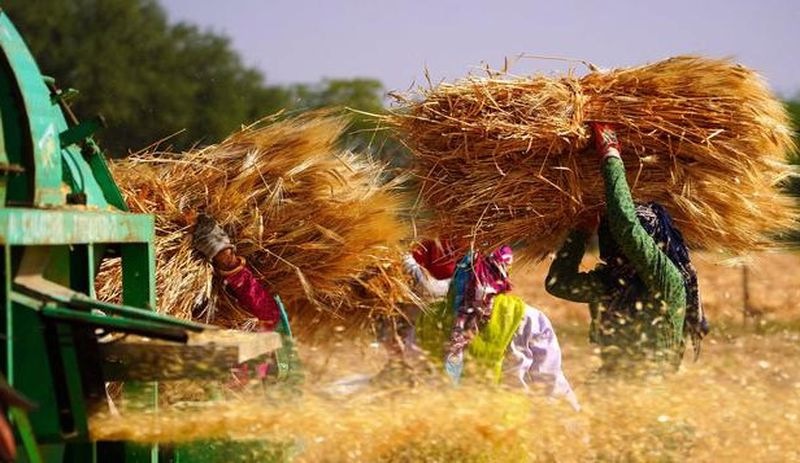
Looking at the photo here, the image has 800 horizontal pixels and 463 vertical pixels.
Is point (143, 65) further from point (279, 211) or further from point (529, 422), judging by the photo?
point (529, 422)

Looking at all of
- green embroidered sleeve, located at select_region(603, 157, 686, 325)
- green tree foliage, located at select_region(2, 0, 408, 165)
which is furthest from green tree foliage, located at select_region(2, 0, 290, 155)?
green embroidered sleeve, located at select_region(603, 157, 686, 325)

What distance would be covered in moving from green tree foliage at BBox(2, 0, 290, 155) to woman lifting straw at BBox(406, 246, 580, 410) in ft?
67.4

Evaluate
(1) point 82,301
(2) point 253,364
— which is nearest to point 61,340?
(1) point 82,301

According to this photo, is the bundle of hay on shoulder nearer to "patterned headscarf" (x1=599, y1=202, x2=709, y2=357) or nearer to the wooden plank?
"patterned headscarf" (x1=599, y1=202, x2=709, y2=357)

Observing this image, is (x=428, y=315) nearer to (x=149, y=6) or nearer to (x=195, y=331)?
(x=195, y=331)

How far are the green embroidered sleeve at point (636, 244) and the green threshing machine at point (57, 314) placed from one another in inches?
77.5

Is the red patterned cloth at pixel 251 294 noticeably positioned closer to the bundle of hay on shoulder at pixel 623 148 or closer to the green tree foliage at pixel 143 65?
the bundle of hay on shoulder at pixel 623 148

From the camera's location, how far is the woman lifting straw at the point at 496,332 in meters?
6.81

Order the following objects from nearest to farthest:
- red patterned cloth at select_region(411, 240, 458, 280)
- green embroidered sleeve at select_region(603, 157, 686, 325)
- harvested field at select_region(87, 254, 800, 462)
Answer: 1. harvested field at select_region(87, 254, 800, 462)
2. green embroidered sleeve at select_region(603, 157, 686, 325)
3. red patterned cloth at select_region(411, 240, 458, 280)

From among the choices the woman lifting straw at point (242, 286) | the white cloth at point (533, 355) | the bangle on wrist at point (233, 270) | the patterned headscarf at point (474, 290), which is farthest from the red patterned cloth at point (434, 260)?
the bangle on wrist at point (233, 270)

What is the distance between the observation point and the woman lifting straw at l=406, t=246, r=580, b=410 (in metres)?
6.81

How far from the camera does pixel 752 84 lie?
5.97 meters

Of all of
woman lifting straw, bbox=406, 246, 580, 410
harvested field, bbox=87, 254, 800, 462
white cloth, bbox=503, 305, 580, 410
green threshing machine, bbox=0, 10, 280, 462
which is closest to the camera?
green threshing machine, bbox=0, 10, 280, 462

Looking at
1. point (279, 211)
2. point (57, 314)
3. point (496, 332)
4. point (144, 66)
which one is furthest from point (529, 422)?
point (144, 66)
